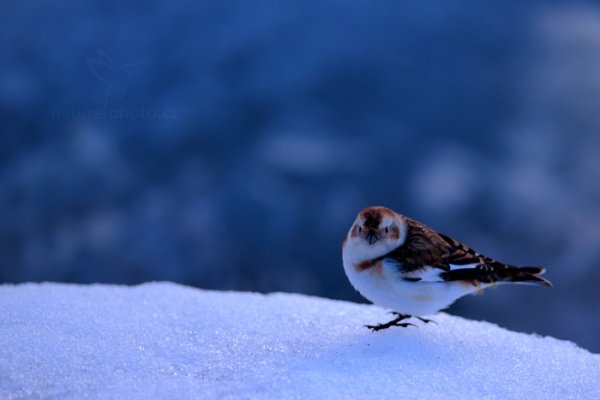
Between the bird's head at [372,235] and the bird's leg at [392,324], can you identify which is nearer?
the bird's head at [372,235]

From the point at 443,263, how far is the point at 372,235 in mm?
421

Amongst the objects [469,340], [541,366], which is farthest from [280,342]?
[541,366]

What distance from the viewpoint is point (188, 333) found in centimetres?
332

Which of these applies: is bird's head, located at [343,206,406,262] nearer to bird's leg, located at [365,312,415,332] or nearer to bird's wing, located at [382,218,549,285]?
bird's wing, located at [382,218,549,285]

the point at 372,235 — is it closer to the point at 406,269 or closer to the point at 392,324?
the point at 406,269

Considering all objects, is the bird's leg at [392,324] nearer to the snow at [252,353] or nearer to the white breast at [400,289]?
the snow at [252,353]

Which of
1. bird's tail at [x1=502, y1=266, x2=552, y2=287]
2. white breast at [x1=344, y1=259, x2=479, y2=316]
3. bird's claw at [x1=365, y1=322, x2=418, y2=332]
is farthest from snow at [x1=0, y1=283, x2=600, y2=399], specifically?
bird's tail at [x1=502, y1=266, x2=552, y2=287]

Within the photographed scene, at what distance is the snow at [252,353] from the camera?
8.73 ft

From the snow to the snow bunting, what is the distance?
27cm

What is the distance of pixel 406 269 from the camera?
3.16 meters

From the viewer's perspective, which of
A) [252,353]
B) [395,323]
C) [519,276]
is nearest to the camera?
[252,353]

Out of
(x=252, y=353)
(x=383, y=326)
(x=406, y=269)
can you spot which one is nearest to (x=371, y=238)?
(x=406, y=269)

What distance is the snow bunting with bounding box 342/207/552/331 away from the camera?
3.18 m

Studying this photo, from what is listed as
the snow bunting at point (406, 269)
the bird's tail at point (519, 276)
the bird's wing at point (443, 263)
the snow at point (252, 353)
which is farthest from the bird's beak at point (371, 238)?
the bird's tail at point (519, 276)
